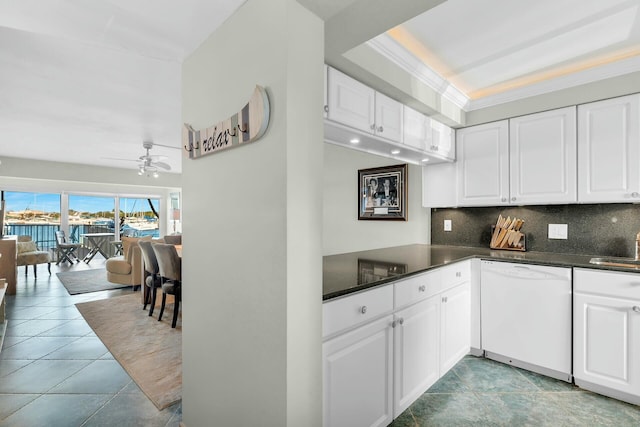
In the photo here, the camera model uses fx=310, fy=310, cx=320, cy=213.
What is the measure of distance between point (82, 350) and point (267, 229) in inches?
112

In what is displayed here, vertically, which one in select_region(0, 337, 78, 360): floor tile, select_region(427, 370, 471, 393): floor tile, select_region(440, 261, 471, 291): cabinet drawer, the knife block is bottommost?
select_region(0, 337, 78, 360): floor tile

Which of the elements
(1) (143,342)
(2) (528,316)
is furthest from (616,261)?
(1) (143,342)

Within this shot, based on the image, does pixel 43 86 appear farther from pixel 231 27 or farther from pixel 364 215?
pixel 364 215

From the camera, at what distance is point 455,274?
2.36 m

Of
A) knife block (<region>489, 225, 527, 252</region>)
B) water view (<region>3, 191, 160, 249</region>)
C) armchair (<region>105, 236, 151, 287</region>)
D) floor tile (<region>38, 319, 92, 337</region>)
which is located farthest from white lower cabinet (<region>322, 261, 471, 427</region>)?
water view (<region>3, 191, 160, 249</region>)

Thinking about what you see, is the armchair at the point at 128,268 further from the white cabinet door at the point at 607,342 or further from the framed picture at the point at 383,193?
the white cabinet door at the point at 607,342

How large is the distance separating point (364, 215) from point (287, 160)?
8.73 ft

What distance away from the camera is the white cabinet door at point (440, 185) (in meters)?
3.10

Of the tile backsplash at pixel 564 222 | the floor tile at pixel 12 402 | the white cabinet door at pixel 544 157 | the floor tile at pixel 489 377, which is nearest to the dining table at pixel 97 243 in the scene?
the floor tile at pixel 12 402

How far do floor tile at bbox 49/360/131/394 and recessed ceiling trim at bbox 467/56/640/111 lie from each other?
3.76 metres

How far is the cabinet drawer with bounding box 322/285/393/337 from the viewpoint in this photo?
1.35 m

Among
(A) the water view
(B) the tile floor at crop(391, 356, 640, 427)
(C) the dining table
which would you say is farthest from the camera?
(C) the dining table

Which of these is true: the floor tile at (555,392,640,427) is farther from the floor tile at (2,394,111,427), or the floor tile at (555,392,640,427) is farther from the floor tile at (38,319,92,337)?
the floor tile at (38,319,92,337)

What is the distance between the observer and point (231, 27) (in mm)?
1375
